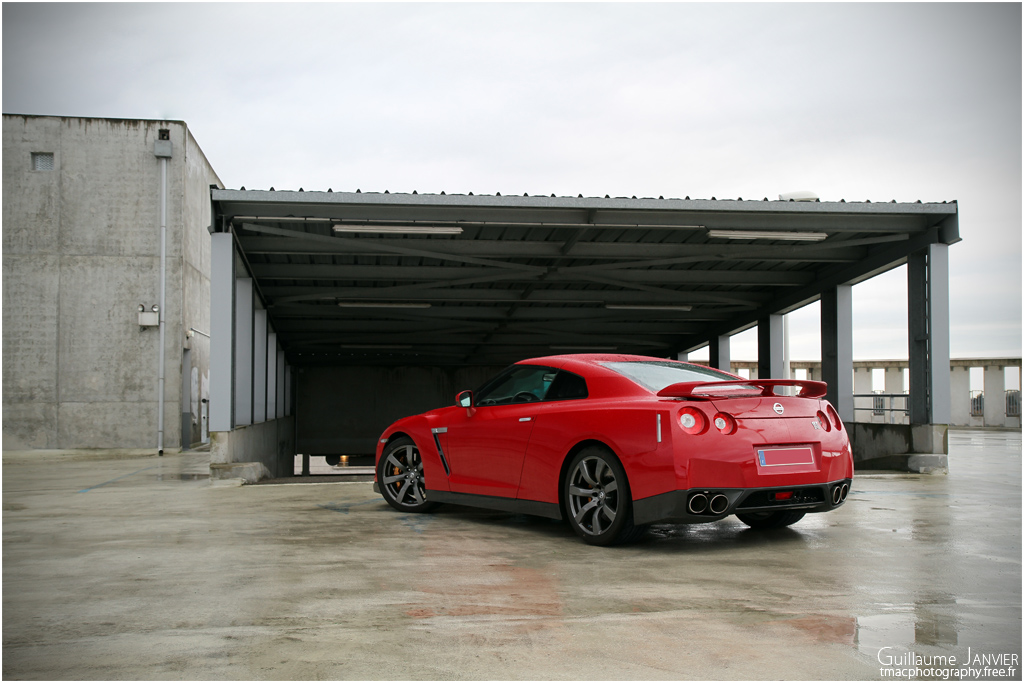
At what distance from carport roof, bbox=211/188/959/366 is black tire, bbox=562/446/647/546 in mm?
6905

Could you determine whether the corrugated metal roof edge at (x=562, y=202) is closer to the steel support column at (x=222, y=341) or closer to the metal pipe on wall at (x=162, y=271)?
the steel support column at (x=222, y=341)

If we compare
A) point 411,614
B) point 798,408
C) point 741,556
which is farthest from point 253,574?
point 798,408

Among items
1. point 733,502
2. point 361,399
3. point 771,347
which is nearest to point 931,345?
point 771,347

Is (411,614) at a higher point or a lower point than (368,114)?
lower

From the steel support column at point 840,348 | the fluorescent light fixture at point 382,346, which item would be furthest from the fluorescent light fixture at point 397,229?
the fluorescent light fixture at point 382,346

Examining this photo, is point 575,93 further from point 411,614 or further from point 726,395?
point 411,614

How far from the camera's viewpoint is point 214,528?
20.0ft

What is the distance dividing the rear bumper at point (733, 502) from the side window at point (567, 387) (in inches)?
36.4

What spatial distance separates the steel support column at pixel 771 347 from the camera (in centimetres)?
1778

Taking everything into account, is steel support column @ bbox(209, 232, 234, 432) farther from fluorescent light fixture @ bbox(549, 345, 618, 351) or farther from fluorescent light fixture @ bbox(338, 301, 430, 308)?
fluorescent light fixture @ bbox(549, 345, 618, 351)

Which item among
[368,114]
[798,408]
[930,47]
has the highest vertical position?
[368,114]

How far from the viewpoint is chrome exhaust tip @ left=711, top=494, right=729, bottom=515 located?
4.67 m

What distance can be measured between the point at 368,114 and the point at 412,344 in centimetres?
1043

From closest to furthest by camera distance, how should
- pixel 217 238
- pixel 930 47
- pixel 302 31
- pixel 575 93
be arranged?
pixel 930 47
pixel 302 31
pixel 217 238
pixel 575 93
